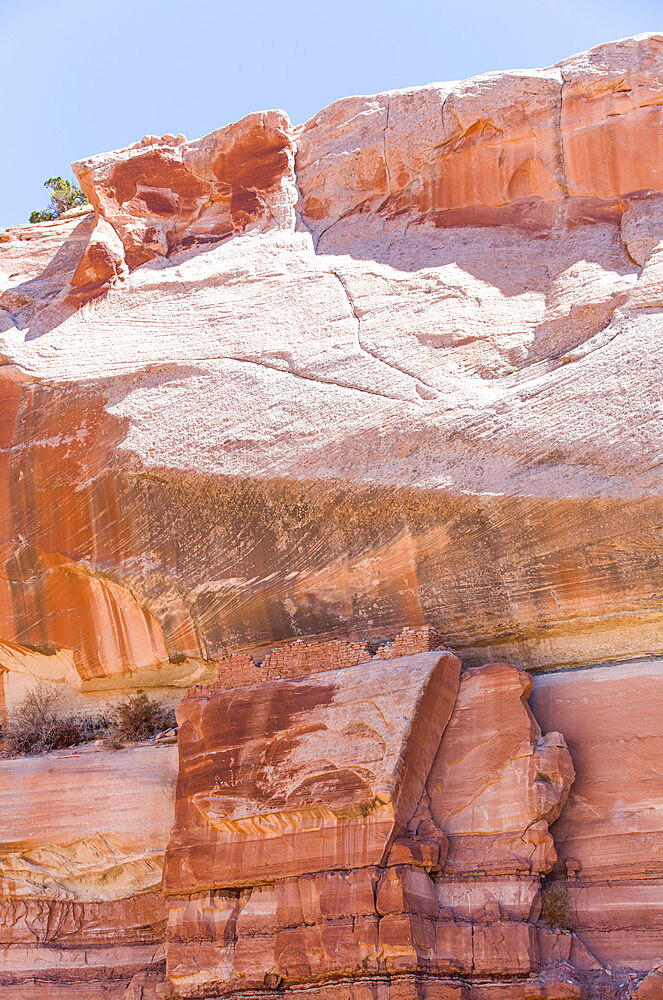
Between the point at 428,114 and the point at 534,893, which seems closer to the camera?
the point at 534,893

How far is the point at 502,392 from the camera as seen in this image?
9.84 m

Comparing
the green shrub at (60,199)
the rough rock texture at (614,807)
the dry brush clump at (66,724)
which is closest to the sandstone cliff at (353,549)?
the rough rock texture at (614,807)

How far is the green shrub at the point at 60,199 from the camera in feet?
63.8

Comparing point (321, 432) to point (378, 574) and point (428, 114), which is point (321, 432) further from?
point (428, 114)

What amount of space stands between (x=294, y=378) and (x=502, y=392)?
2138 millimetres

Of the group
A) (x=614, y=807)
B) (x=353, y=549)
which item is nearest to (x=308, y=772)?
(x=353, y=549)

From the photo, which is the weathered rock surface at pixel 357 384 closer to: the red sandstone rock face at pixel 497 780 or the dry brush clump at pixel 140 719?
the dry brush clump at pixel 140 719

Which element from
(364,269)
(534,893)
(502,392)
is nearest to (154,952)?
(534,893)

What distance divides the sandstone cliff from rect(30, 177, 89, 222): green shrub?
684 cm

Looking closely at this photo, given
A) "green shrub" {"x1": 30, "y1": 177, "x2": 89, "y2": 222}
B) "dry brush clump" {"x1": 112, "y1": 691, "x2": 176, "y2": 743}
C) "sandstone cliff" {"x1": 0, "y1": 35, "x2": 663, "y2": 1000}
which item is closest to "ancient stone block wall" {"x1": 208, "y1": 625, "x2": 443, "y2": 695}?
"sandstone cliff" {"x1": 0, "y1": 35, "x2": 663, "y2": 1000}

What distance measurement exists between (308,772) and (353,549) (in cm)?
210

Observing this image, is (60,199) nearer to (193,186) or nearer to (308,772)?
(193,186)

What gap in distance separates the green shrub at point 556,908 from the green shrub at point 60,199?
48.3 ft

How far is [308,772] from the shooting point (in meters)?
9.15
